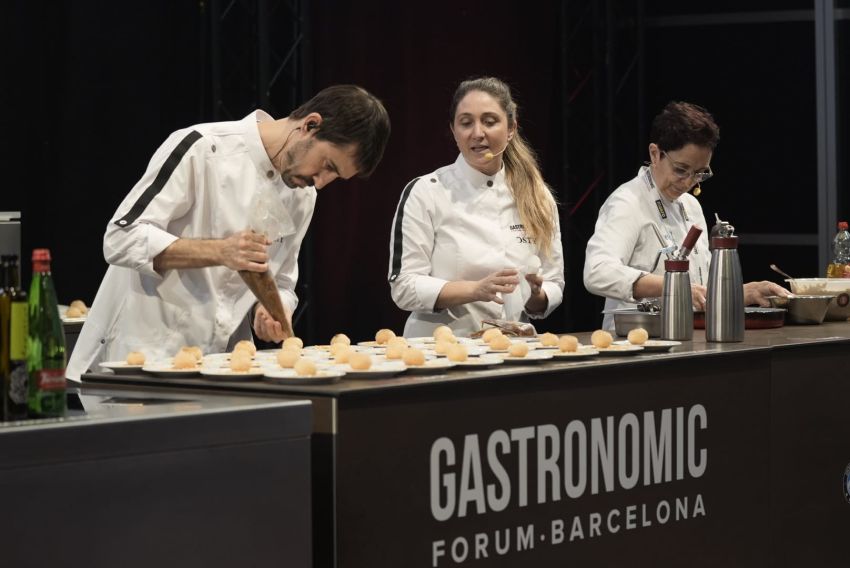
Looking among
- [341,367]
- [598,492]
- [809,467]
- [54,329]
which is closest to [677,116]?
[809,467]

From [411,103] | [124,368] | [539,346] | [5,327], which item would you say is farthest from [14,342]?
[411,103]

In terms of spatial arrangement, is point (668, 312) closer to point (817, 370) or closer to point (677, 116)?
point (817, 370)

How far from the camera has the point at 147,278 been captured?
111 inches

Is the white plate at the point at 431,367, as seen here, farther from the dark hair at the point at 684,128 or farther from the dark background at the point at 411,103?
the dark background at the point at 411,103

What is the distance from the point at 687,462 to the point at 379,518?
861mm

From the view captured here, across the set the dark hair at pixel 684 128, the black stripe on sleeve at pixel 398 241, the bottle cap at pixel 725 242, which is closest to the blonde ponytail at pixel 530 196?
the black stripe on sleeve at pixel 398 241

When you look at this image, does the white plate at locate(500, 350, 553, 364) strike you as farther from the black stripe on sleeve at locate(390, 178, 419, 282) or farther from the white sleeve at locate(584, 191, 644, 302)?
the white sleeve at locate(584, 191, 644, 302)

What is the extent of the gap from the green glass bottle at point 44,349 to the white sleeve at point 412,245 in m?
1.68

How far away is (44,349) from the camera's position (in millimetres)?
1838

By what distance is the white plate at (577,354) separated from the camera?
8.45 feet

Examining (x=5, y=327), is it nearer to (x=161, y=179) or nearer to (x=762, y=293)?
(x=161, y=179)

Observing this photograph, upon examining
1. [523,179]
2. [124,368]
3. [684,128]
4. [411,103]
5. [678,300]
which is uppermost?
[411,103]

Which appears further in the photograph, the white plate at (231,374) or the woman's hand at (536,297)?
the woman's hand at (536,297)

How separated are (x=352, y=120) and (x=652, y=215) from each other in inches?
59.3
